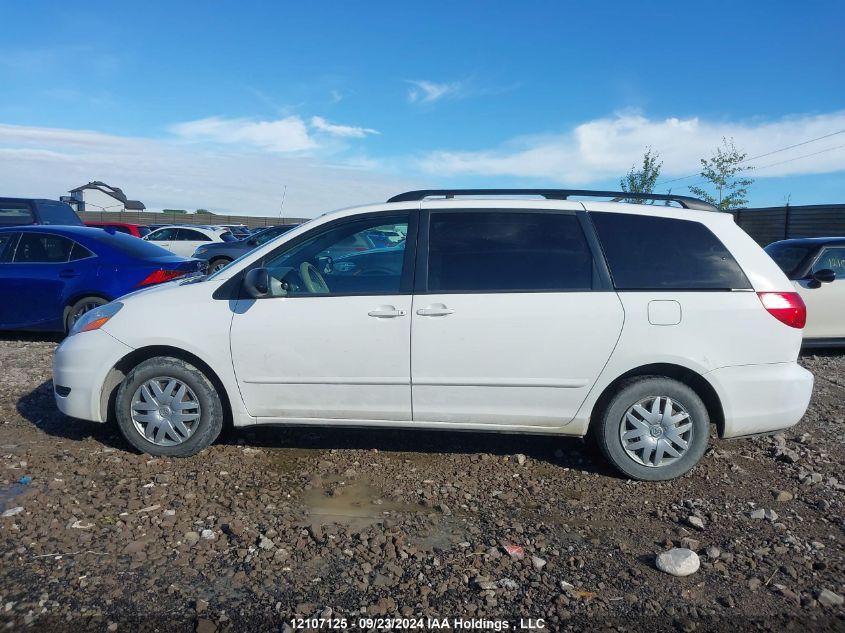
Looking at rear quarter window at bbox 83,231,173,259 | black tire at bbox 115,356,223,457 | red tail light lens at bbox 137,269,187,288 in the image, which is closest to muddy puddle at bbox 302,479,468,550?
black tire at bbox 115,356,223,457

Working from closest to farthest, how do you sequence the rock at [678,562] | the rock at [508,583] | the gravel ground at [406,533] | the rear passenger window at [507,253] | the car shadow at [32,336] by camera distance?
the gravel ground at [406,533] → the rock at [508,583] → the rock at [678,562] → the rear passenger window at [507,253] → the car shadow at [32,336]

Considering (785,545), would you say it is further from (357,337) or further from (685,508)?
(357,337)

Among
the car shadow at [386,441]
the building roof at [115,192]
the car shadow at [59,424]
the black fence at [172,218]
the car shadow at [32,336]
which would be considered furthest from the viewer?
the building roof at [115,192]

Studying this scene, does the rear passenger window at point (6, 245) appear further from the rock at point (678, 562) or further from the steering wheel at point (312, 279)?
the rock at point (678, 562)

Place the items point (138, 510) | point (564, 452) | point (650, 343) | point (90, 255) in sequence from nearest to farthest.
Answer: point (138, 510) < point (650, 343) < point (564, 452) < point (90, 255)

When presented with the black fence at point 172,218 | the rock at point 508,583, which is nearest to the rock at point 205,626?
the rock at point 508,583

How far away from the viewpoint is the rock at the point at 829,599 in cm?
Result: 309

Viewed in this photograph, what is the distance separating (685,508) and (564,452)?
3.41 feet

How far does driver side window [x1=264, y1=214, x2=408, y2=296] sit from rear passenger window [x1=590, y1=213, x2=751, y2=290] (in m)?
1.36

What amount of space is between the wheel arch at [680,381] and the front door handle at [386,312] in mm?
1385

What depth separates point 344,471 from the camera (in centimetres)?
459

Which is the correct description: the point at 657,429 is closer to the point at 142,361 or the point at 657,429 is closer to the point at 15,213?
the point at 142,361

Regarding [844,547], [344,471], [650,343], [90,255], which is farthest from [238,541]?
[90,255]

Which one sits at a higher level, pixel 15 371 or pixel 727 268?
pixel 727 268
